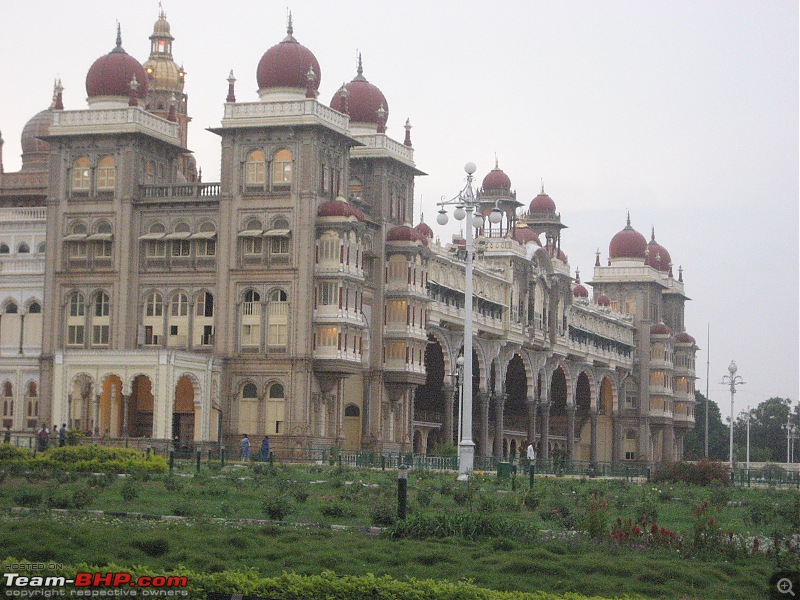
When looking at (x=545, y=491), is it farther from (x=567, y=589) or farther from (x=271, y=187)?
(x=271, y=187)

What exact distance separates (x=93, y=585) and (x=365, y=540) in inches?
378

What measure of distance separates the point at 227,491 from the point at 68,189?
4818 cm

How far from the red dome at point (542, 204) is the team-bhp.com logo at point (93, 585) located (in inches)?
4661

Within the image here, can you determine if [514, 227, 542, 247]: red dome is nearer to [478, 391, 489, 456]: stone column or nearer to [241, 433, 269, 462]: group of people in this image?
[478, 391, 489, 456]: stone column

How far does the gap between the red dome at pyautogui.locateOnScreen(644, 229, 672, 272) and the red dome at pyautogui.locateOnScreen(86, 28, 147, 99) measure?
250ft

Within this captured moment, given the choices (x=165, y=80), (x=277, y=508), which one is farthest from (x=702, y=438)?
(x=277, y=508)

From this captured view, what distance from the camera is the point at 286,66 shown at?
81.1 m

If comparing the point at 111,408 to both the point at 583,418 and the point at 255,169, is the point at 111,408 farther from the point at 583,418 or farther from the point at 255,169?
the point at 583,418

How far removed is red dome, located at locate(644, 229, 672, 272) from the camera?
150 m

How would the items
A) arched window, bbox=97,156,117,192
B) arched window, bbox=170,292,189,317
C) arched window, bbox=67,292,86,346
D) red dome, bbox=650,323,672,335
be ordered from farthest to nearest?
red dome, bbox=650,323,672,335 → arched window, bbox=97,156,117,192 → arched window, bbox=67,292,86,346 → arched window, bbox=170,292,189,317

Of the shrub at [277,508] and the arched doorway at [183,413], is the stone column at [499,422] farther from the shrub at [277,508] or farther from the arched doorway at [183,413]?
the shrub at [277,508]

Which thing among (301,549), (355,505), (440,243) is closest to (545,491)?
(355,505)

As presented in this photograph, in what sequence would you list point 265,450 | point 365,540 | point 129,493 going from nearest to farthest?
point 365,540
point 129,493
point 265,450

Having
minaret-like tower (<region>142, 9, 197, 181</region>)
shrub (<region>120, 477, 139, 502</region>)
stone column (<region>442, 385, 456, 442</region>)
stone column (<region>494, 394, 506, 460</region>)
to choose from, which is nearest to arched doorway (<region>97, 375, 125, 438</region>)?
stone column (<region>442, 385, 456, 442</region>)
